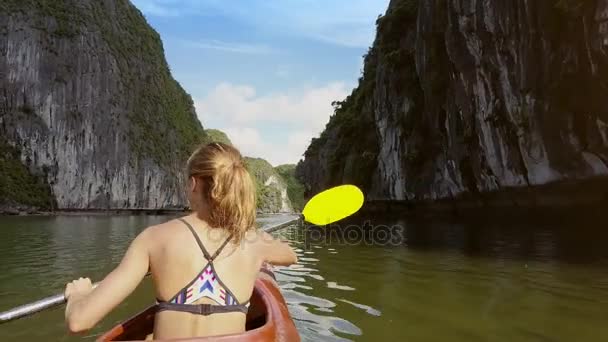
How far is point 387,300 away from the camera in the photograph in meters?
5.53

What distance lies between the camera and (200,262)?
197 centimetres

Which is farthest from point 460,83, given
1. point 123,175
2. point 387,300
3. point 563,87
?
point 123,175

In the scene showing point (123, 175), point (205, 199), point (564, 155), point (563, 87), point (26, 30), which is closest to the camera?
point (205, 199)

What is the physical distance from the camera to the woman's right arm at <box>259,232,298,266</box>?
2323mm

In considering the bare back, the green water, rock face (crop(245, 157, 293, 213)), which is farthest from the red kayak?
rock face (crop(245, 157, 293, 213))

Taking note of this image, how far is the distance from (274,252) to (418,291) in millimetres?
4102

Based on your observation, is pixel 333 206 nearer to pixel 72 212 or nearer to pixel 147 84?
pixel 72 212

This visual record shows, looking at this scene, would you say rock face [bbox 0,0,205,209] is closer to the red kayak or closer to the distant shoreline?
the distant shoreline

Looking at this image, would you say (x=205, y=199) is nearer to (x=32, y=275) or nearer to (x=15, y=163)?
(x=32, y=275)

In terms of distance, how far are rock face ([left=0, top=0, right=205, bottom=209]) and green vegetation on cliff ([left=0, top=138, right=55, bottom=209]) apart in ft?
2.95

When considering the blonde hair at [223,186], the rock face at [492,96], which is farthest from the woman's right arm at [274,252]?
the rock face at [492,96]

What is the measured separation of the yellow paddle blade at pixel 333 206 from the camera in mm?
5598

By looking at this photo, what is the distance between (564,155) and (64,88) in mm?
66911

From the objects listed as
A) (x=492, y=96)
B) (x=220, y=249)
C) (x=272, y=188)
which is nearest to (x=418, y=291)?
(x=220, y=249)
